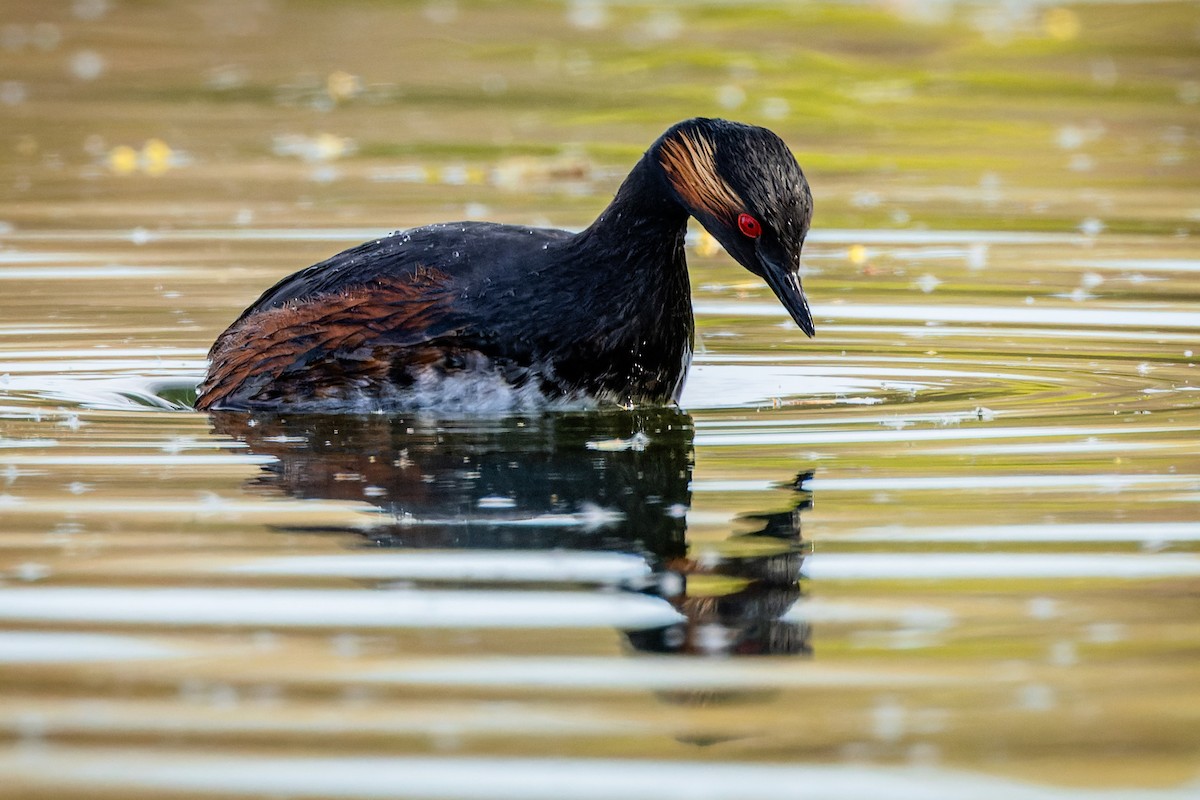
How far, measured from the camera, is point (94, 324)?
34.8 feet

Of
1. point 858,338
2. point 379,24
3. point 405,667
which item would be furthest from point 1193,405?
point 379,24

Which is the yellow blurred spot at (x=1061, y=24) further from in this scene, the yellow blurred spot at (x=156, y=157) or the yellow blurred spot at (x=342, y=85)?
the yellow blurred spot at (x=156, y=157)

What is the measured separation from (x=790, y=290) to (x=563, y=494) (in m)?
1.54

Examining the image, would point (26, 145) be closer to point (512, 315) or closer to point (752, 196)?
point (512, 315)

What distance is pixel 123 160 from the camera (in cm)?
1612

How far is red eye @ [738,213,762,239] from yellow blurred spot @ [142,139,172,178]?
8.50 meters

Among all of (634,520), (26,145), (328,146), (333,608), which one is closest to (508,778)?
(333,608)

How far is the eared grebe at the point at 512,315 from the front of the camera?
8.47 metres

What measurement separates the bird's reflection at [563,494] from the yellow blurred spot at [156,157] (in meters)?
7.56

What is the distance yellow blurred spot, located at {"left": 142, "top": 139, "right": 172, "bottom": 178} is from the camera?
52.0 ft

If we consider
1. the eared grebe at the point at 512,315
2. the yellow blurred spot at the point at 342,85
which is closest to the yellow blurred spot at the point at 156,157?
the yellow blurred spot at the point at 342,85

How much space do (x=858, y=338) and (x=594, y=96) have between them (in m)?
10.0

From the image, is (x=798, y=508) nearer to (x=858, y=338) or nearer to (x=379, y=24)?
(x=858, y=338)

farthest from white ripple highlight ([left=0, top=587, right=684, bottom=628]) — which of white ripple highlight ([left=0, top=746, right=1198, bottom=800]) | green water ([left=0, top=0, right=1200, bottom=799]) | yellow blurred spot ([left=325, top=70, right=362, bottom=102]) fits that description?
yellow blurred spot ([left=325, top=70, right=362, bottom=102])
